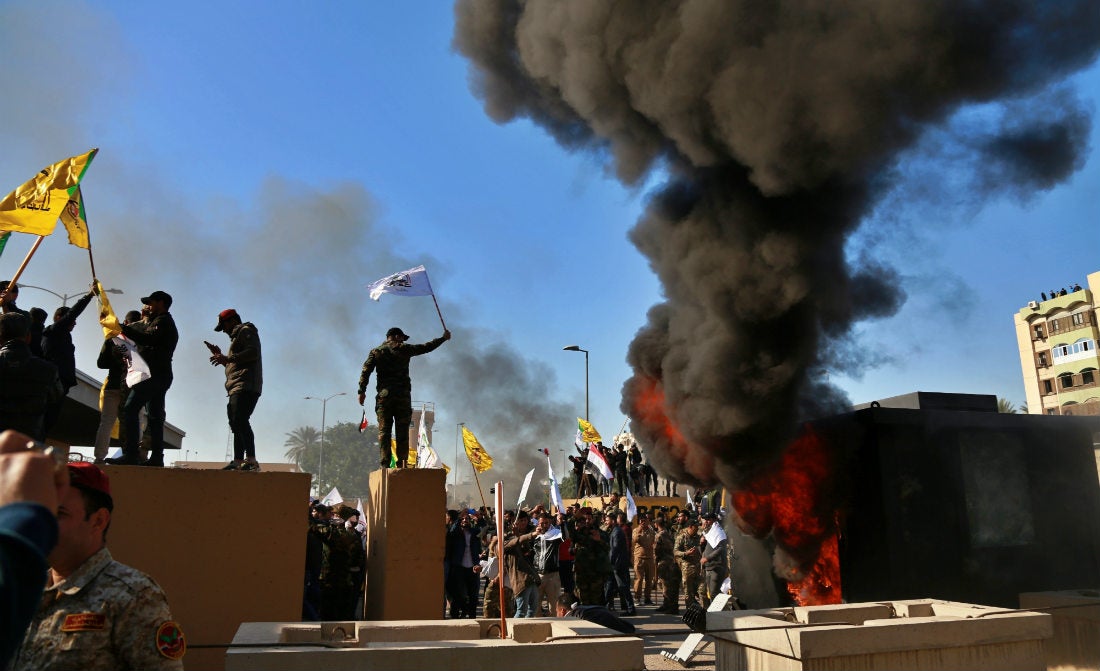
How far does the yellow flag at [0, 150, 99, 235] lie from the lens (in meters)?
6.43

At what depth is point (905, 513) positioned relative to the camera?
7359mm

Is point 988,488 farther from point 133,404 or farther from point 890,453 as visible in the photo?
point 133,404

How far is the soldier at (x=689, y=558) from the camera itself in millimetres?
12555

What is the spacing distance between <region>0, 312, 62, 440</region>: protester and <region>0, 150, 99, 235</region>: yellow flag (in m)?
1.53

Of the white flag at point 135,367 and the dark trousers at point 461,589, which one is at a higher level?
the white flag at point 135,367

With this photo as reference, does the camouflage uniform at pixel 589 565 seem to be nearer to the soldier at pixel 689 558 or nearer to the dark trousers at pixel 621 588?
the dark trousers at pixel 621 588

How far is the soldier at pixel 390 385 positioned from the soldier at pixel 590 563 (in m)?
4.59

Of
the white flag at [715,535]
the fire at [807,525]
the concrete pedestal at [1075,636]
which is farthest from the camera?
the white flag at [715,535]

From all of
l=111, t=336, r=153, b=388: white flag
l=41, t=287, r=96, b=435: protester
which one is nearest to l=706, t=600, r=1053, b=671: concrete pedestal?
l=111, t=336, r=153, b=388: white flag

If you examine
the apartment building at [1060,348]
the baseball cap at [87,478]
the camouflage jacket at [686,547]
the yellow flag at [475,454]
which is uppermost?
the apartment building at [1060,348]

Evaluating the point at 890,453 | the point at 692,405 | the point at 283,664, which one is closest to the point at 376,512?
the point at 283,664

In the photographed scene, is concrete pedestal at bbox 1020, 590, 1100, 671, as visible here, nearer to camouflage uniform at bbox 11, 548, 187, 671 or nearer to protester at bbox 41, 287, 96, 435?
camouflage uniform at bbox 11, 548, 187, 671

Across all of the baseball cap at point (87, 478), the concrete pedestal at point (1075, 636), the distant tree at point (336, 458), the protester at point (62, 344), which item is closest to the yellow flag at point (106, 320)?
the protester at point (62, 344)

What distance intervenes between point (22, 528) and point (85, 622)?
2.94 ft
